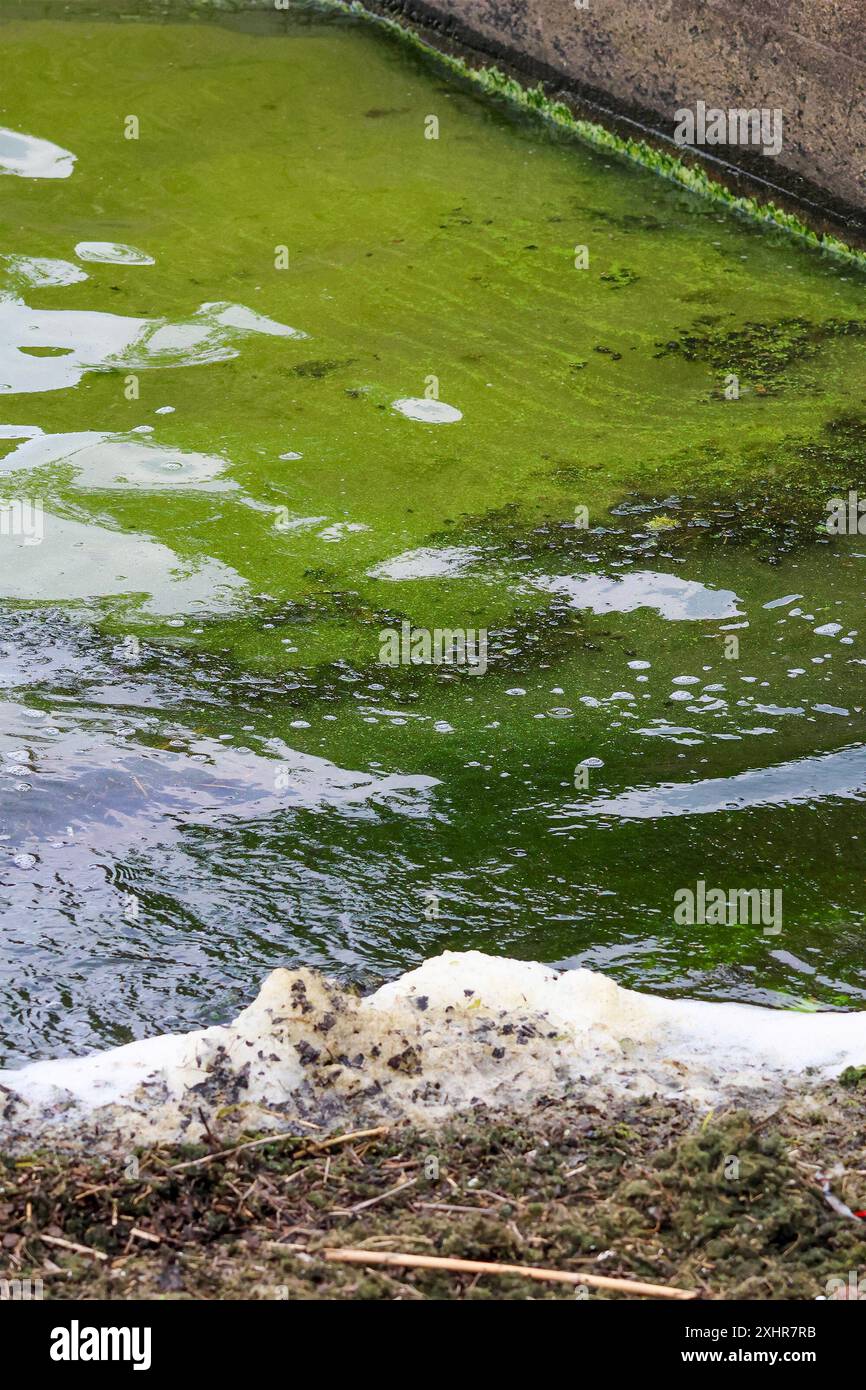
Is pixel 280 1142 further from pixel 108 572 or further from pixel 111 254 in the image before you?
pixel 111 254

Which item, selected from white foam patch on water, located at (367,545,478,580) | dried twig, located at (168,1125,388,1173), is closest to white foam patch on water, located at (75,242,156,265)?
white foam patch on water, located at (367,545,478,580)

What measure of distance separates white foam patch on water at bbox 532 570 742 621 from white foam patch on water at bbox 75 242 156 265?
3231 mm

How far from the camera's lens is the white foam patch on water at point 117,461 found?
5234 millimetres

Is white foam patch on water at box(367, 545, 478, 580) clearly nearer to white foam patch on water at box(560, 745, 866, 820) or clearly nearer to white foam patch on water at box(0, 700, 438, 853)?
white foam patch on water at box(0, 700, 438, 853)

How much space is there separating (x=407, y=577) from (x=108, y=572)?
3.08 ft

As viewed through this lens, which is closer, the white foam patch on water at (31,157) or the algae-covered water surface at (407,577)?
the algae-covered water surface at (407,577)

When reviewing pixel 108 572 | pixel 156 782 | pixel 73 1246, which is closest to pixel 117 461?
pixel 108 572

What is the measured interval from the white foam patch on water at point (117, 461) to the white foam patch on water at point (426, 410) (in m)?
0.77

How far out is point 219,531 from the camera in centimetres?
498

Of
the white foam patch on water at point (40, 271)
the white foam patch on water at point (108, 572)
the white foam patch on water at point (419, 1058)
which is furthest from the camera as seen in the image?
the white foam patch on water at point (40, 271)

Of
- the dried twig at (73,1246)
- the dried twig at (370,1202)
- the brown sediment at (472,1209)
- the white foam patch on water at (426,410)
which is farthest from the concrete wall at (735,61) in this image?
the dried twig at (73,1246)

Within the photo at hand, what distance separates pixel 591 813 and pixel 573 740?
30 cm

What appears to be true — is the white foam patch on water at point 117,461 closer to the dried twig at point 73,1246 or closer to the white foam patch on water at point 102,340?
the white foam patch on water at point 102,340
